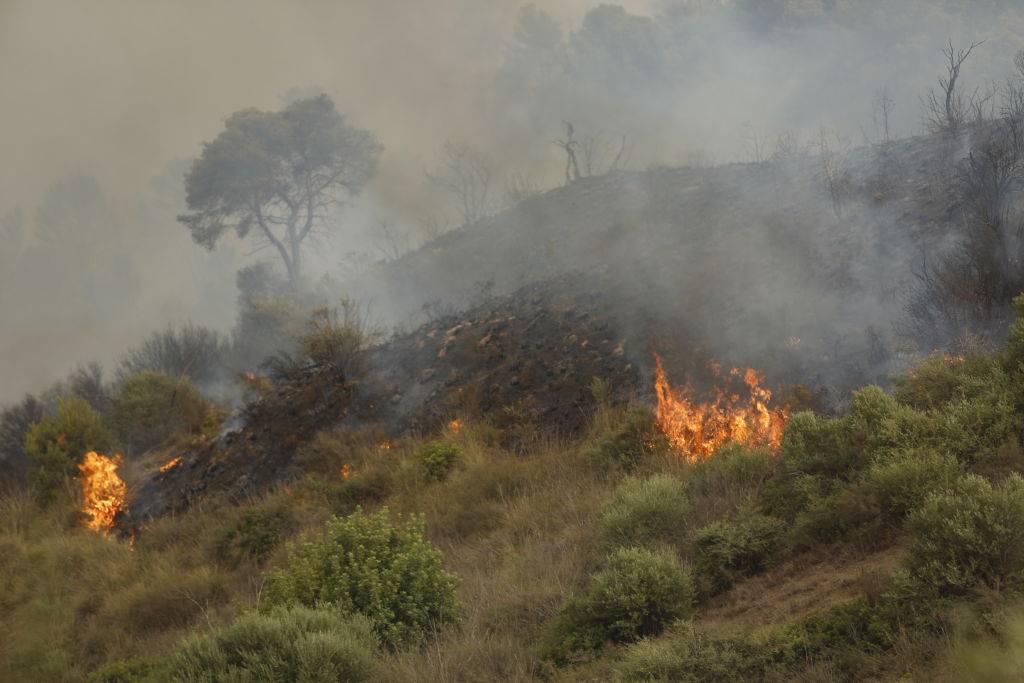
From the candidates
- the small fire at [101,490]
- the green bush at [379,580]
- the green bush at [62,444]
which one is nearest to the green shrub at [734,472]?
the green bush at [379,580]

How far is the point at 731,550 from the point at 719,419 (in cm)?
351

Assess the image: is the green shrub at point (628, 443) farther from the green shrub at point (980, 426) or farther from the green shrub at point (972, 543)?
the green shrub at point (972, 543)

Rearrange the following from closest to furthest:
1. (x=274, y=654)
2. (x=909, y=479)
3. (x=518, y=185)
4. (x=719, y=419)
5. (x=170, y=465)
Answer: (x=274, y=654)
(x=909, y=479)
(x=719, y=419)
(x=170, y=465)
(x=518, y=185)

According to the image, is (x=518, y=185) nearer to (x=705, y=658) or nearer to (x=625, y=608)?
(x=625, y=608)

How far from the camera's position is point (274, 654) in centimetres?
453

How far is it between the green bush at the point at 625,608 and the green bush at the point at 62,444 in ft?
42.0

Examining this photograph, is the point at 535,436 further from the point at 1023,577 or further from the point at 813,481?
the point at 1023,577

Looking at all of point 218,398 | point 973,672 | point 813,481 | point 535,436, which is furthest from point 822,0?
point 973,672

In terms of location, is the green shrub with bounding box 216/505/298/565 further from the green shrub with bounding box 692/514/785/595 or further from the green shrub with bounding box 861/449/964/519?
the green shrub with bounding box 861/449/964/519

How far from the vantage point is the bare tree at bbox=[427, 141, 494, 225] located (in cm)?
4238

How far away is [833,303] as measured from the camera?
10.4 meters

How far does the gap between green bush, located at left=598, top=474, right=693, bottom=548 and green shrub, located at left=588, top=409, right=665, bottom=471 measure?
Result: 210 centimetres

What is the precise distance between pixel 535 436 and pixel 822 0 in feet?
119

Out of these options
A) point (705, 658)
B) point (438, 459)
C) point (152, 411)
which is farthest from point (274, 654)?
point (152, 411)
